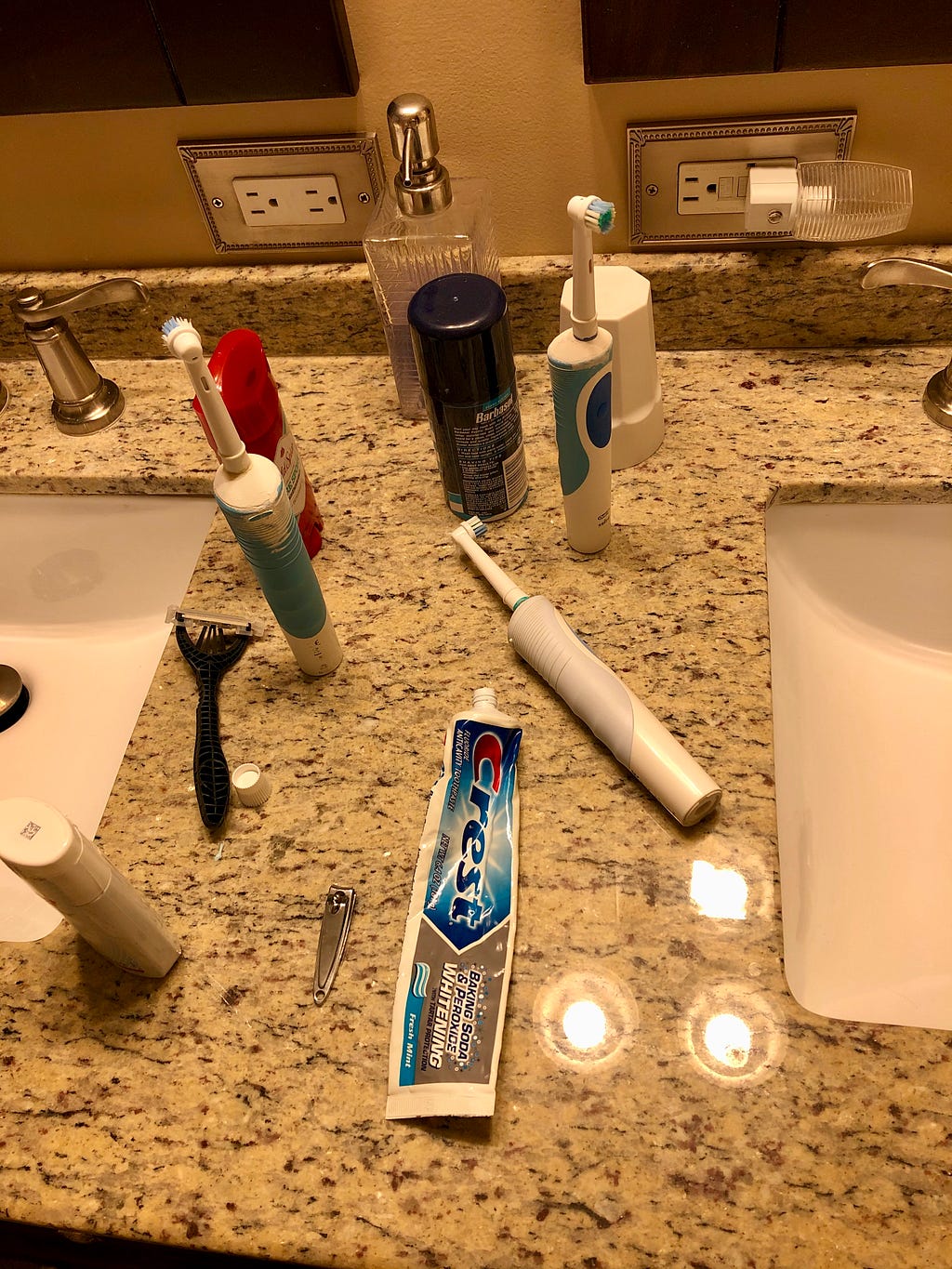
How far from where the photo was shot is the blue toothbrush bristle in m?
0.52

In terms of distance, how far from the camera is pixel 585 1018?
52 centimetres

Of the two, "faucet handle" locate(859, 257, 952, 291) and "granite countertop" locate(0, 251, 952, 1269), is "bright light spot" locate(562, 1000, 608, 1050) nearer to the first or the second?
"granite countertop" locate(0, 251, 952, 1269)

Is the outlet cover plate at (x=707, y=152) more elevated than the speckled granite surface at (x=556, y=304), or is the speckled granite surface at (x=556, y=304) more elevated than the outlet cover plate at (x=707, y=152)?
the outlet cover plate at (x=707, y=152)

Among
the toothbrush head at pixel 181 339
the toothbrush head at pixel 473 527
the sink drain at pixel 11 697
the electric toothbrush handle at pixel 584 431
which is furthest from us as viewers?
the sink drain at pixel 11 697

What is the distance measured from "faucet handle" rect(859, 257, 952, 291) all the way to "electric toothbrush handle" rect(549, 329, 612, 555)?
0.23 meters

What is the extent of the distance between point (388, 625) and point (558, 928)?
0.86 feet

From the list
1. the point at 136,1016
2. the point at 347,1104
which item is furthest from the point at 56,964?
the point at 347,1104

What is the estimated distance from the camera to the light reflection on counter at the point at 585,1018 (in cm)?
51

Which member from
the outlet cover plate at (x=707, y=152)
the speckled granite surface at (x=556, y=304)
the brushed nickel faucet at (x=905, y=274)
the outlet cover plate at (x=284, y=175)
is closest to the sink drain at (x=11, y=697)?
the speckled granite surface at (x=556, y=304)

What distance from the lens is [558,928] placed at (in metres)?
0.55

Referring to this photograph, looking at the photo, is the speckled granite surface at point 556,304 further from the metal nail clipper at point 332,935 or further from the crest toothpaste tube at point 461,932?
the metal nail clipper at point 332,935

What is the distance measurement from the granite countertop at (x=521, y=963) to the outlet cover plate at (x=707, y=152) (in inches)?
5.6

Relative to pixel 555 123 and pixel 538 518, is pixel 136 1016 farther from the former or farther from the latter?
pixel 555 123

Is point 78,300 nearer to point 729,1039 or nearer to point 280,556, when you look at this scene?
point 280,556
